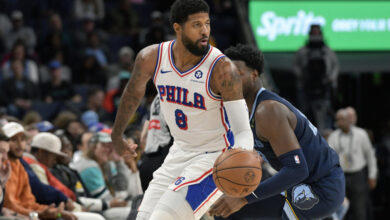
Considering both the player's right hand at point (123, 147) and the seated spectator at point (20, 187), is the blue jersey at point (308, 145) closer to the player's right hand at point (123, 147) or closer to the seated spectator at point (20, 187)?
the player's right hand at point (123, 147)

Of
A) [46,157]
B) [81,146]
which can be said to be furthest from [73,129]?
[46,157]

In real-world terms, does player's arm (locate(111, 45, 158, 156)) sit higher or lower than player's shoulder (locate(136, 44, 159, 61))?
lower

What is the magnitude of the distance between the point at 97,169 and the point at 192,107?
12.0 feet

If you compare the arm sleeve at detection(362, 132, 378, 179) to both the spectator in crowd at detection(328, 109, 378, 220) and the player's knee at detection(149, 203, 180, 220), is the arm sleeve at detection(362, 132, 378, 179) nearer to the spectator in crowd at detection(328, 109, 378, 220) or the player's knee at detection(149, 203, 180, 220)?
the spectator in crowd at detection(328, 109, 378, 220)

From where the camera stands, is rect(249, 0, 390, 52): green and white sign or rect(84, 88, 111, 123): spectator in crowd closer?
rect(84, 88, 111, 123): spectator in crowd

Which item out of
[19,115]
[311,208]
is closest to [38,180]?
[311,208]

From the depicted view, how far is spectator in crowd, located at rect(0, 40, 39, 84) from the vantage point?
1187cm

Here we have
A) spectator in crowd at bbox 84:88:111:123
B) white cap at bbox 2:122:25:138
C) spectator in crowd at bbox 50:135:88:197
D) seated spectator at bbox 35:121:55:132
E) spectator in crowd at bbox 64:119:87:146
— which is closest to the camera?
white cap at bbox 2:122:25:138

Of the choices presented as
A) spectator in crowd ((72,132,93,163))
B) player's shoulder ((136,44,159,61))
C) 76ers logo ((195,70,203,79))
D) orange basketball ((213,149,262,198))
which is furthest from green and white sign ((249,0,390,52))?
orange basketball ((213,149,262,198))

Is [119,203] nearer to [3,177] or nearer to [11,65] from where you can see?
[3,177]

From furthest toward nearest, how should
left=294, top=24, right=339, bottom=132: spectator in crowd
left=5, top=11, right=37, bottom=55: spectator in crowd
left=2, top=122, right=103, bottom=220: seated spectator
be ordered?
left=5, top=11, right=37, bottom=55: spectator in crowd, left=294, top=24, right=339, bottom=132: spectator in crowd, left=2, top=122, right=103, bottom=220: seated spectator

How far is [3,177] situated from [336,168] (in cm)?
314

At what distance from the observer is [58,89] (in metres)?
12.1

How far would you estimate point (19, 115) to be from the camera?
11.3 meters
